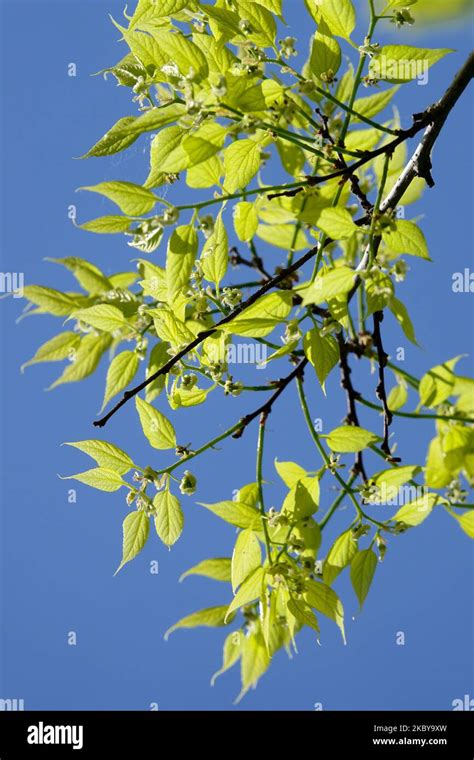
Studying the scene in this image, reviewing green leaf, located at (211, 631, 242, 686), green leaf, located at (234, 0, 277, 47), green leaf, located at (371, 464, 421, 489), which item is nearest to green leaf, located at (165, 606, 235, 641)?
green leaf, located at (211, 631, 242, 686)

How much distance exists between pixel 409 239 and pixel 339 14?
0.67 ft

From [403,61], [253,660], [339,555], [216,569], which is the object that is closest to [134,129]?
[403,61]

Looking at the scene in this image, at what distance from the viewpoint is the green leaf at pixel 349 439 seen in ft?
2.41

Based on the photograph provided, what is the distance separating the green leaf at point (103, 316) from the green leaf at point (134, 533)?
0.22 m

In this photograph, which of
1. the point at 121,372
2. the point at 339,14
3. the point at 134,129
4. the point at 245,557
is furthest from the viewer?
the point at 121,372

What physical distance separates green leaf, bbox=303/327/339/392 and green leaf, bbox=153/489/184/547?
0.19 meters

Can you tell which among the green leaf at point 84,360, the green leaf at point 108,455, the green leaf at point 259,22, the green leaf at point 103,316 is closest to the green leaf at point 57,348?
the green leaf at point 84,360

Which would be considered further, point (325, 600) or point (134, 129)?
point (325, 600)

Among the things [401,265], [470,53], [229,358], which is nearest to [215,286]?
[229,358]

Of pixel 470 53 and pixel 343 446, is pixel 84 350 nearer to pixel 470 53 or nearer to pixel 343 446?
pixel 343 446

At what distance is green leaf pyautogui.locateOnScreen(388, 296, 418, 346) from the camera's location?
2.08 ft

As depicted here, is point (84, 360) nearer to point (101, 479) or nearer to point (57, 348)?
point (57, 348)

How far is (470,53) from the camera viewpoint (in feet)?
2.28

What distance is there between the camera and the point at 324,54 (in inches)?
27.4
